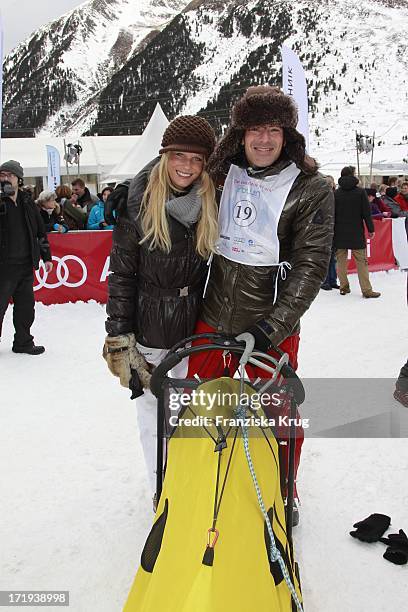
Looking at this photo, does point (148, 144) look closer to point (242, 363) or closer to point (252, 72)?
point (242, 363)

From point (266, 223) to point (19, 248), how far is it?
12.0 feet

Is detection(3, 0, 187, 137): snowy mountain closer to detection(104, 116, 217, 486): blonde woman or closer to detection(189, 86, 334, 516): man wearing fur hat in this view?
detection(104, 116, 217, 486): blonde woman

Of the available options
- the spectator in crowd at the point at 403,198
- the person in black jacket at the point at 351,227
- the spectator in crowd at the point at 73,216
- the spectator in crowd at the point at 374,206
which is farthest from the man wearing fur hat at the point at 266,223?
the spectator in crowd at the point at 403,198

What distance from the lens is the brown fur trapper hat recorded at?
7.38 ft

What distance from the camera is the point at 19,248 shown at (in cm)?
541

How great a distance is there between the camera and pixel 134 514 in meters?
2.89

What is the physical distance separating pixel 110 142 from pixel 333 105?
59.9 metres

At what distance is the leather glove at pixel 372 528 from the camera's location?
2.62 metres

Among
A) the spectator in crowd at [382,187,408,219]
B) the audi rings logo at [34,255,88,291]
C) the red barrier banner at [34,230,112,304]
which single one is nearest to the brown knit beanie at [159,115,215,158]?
the red barrier banner at [34,230,112,304]

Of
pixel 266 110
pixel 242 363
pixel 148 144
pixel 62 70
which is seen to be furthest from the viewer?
pixel 62 70

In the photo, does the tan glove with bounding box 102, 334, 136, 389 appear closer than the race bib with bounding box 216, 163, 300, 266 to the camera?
No

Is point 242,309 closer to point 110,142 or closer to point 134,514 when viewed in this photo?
point 134,514

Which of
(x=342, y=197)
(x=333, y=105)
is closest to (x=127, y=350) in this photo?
(x=342, y=197)

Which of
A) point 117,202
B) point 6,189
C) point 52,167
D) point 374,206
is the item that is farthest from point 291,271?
point 52,167
